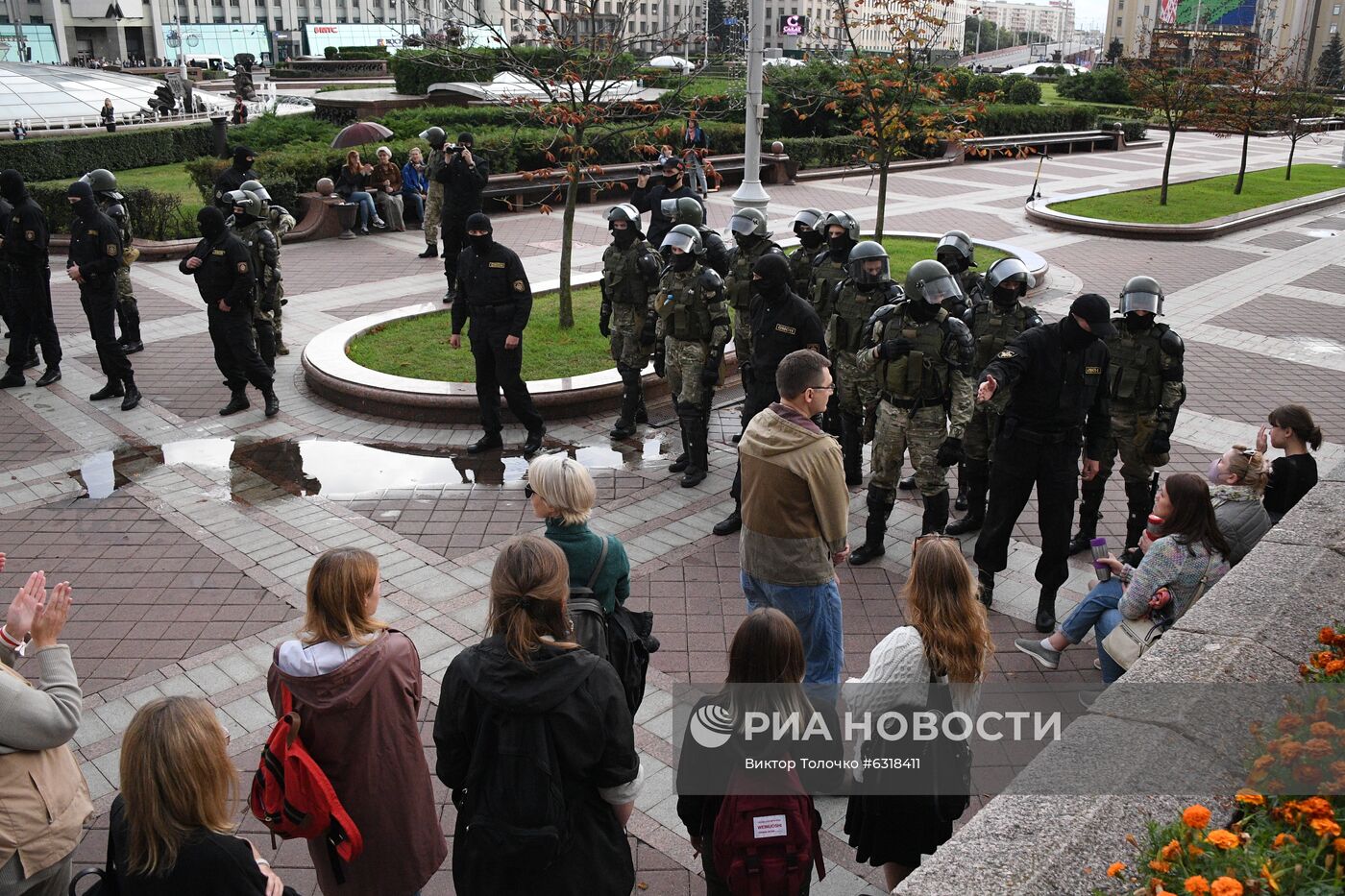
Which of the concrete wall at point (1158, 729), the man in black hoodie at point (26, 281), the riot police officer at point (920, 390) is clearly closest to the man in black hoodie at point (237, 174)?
the man in black hoodie at point (26, 281)

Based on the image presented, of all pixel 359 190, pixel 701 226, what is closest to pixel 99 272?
pixel 701 226

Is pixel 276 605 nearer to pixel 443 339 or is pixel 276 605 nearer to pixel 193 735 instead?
pixel 193 735

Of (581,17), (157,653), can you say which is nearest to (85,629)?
(157,653)

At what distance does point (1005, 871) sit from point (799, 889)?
896 millimetres

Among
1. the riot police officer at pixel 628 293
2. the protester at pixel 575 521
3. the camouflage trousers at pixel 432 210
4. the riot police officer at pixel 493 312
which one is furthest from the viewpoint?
the camouflage trousers at pixel 432 210

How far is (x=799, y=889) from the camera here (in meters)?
3.40

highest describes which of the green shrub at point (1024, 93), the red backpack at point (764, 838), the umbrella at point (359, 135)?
the green shrub at point (1024, 93)

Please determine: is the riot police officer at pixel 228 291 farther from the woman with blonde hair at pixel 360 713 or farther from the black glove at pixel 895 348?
the woman with blonde hair at pixel 360 713

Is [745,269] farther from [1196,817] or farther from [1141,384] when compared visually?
[1196,817]

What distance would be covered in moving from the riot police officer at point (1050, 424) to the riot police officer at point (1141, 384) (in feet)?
1.85

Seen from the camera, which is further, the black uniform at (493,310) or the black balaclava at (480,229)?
the black uniform at (493,310)

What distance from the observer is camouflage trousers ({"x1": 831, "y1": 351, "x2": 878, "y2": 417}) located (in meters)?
7.82

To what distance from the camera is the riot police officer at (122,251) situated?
10688mm

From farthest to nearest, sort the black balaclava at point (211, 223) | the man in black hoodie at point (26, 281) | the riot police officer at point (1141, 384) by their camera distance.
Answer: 1. the man in black hoodie at point (26, 281)
2. the black balaclava at point (211, 223)
3. the riot police officer at point (1141, 384)
